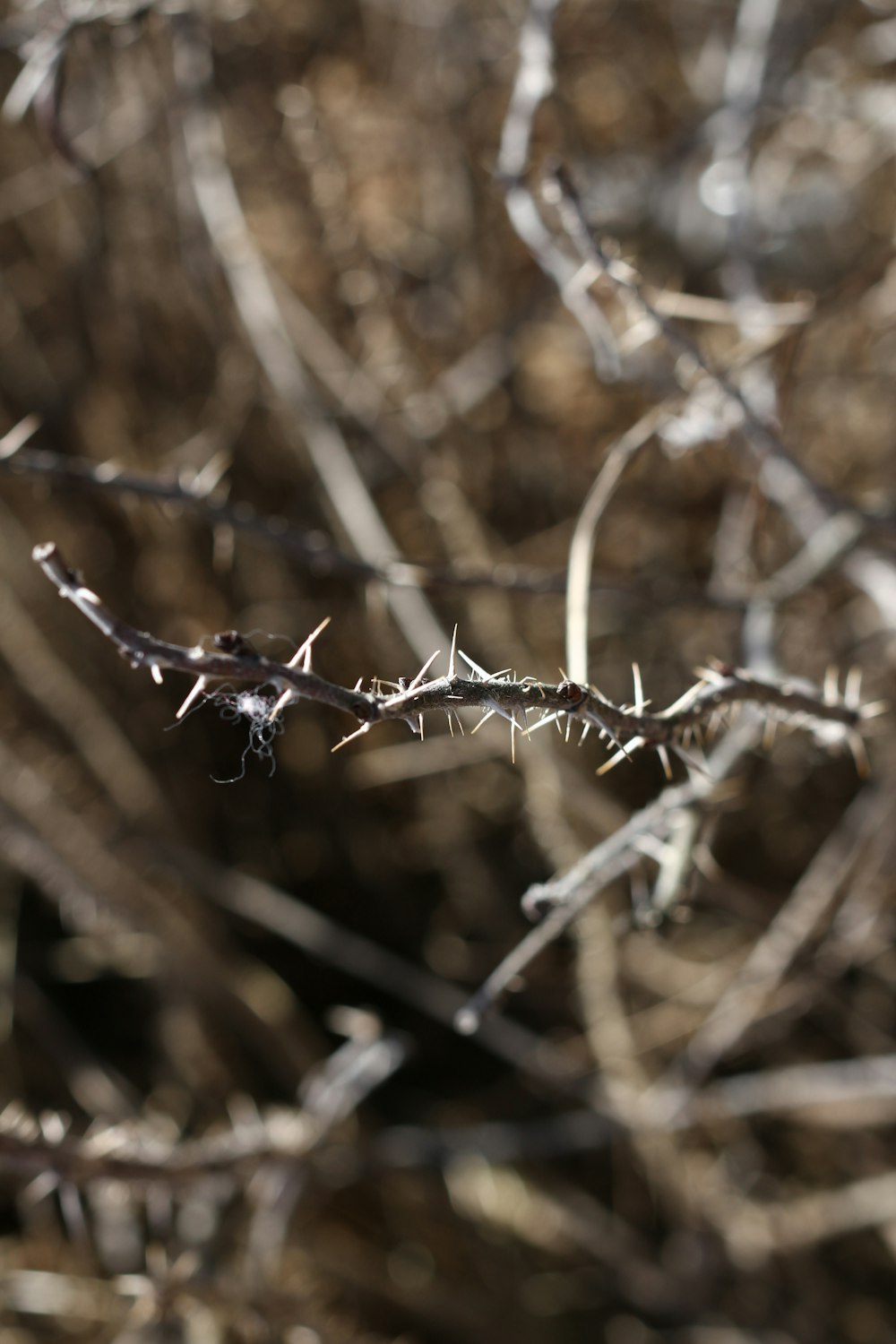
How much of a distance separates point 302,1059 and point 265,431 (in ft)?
3.98

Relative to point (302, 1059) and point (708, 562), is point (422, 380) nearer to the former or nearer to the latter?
point (708, 562)

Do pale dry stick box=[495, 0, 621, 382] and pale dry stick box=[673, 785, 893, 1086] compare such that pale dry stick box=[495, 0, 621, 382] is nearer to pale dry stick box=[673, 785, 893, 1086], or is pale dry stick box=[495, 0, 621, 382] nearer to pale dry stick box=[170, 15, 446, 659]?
pale dry stick box=[170, 15, 446, 659]

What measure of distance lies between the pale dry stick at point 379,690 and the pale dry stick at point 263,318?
2.77 feet

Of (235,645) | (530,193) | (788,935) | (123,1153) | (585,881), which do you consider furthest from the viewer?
(788,935)

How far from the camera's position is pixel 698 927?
2018mm

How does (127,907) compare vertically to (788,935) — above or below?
above

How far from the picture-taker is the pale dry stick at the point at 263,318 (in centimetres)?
149

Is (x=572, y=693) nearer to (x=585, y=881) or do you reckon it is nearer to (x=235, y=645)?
(x=235, y=645)

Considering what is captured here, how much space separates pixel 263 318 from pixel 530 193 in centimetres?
66

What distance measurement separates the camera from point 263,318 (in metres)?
1.63

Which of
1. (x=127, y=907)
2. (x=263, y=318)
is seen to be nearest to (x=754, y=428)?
(x=263, y=318)

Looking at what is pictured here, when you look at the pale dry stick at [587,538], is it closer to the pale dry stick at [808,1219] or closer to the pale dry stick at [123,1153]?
the pale dry stick at [123,1153]

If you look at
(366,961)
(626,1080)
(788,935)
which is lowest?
(626,1080)

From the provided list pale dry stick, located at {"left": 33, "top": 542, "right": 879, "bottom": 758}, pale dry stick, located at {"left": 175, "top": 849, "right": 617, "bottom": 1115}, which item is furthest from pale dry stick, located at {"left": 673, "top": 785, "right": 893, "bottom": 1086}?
pale dry stick, located at {"left": 33, "top": 542, "right": 879, "bottom": 758}
